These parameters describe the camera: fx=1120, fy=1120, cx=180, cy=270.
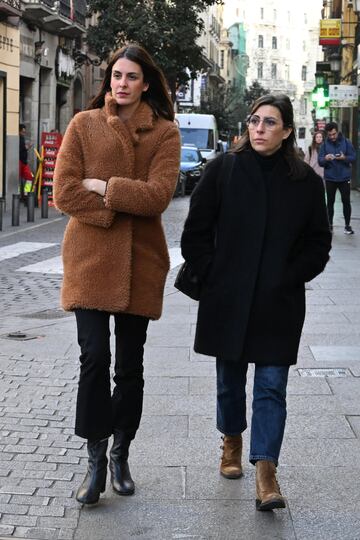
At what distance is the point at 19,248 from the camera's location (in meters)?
15.7

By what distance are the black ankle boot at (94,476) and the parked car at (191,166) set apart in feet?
98.4

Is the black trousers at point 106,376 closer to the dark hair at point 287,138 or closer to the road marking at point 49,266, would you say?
the dark hair at point 287,138

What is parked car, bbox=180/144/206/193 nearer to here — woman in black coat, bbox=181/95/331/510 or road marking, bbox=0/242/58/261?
road marking, bbox=0/242/58/261

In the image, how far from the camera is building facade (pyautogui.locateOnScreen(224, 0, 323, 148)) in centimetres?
15038

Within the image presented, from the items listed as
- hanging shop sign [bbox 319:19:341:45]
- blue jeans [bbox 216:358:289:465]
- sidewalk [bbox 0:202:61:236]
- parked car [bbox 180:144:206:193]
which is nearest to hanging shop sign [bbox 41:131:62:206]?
sidewalk [bbox 0:202:61:236]

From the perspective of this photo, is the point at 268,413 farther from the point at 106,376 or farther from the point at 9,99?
the point at 9,99

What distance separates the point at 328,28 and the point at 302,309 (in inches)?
1639

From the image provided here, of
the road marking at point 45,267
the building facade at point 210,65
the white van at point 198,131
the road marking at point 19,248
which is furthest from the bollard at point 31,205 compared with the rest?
→ the building facade at point 210,65

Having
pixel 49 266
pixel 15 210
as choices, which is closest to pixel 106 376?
pixel 49 266

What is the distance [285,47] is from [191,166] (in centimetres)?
12134

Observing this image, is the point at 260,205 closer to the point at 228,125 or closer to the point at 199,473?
the point at 199,473

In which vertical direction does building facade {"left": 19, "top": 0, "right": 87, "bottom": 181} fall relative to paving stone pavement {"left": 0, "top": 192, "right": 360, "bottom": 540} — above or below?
above

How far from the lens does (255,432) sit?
4.59 meters

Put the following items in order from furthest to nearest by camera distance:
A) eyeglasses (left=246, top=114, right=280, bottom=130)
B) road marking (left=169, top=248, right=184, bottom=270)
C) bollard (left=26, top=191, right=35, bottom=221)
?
bollard (left=26, top=191, right=35, bottom=221) < road marking (left=169, top=248, right=184, bottom=270) < eyeglasses (left=246, top=114, right=280, bottom=130)
